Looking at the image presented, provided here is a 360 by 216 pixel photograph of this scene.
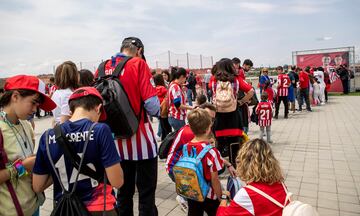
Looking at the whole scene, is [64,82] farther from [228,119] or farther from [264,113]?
[264,113]

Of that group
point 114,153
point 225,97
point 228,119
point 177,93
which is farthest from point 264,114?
point 114,153

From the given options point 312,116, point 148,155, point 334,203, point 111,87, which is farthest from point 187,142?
point 312,116

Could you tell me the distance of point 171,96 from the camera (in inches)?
210

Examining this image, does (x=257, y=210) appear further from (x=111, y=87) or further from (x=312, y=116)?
(x=312, y=116)

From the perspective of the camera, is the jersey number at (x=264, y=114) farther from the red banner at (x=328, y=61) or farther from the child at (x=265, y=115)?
the red banner at (x=328, y=61)

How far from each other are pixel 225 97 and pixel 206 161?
1689 mm

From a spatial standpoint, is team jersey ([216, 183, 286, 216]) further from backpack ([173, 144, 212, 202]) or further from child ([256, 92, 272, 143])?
child ([256, 92, 272, 143])

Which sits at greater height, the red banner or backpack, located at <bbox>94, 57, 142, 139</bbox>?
the red banner

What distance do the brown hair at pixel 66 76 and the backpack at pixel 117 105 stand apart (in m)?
0.79

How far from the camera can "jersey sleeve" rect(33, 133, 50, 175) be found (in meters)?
1.80

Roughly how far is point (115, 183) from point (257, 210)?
899 millimetres

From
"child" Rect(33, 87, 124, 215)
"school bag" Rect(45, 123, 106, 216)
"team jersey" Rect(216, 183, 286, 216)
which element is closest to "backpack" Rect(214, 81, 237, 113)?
"team jersey" Rect(216, 183, 286, 216)

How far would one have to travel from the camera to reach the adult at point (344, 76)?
1661cm

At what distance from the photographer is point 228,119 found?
414 centimetres
